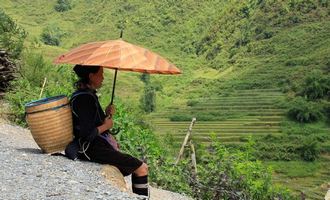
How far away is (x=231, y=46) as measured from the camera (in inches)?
3834

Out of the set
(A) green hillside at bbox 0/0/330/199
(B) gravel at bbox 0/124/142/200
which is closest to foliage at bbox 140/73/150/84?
(A) green hillside at bbox 0/0/330/199

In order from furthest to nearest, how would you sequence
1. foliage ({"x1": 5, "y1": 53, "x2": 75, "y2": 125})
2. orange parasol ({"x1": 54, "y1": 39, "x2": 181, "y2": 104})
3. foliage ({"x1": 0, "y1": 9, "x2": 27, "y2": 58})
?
foliage ({"x1": 0, "y1": 9, "x2": 27, "y2": 58}), foliage ({"x1": 5, "y1": 53, "x2": 75, "y2": 125}), orange parasol ({"x1": 54, "y1": 39, "x2": 181, "y2": 104})

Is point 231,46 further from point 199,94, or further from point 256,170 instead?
point 256,170

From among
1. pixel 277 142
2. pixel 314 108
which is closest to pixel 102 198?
pixel 277 142

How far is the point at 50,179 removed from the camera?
5.26m

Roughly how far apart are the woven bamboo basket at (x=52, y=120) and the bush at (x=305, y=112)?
55639 millimetres

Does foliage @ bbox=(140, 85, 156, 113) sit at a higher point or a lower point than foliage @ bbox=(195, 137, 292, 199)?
lower

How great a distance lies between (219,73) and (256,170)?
79708 mm

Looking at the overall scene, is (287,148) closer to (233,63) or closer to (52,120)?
(233,63)

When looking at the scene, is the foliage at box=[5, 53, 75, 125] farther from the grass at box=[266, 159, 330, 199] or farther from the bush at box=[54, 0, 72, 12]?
the bush at box=[54, 0, 72, 12]

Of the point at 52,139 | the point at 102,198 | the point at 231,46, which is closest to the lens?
the point at 102,198

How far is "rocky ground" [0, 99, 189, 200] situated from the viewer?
4754 mm

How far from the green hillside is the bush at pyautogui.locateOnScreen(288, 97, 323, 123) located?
0.11 metres

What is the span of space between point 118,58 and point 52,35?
87742 mm
